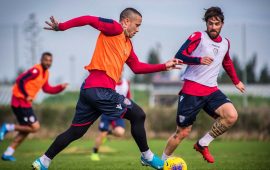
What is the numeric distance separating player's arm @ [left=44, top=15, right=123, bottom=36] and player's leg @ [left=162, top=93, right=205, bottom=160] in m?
2.03

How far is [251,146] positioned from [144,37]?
796 cm

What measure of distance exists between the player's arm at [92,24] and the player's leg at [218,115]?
227 cm

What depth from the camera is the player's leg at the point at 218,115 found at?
9422 millimetres

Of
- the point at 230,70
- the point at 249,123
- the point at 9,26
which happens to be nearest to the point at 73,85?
the point at 9,26

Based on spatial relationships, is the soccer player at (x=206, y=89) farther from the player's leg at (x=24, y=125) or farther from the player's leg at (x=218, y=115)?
the player's leg at (x=24, y=125)

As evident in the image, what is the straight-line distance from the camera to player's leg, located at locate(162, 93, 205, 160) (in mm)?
9594

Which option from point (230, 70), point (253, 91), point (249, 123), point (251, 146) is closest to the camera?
point (230, 70)

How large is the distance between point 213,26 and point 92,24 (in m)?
2.39

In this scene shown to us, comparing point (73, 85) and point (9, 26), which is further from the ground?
point (9, 26)

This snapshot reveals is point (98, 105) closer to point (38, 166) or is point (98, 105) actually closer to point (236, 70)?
point (38, 166)

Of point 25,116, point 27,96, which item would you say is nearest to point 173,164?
point 27,96

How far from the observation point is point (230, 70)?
33.4ft

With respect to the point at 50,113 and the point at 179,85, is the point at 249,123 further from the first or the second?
the point at 50,113

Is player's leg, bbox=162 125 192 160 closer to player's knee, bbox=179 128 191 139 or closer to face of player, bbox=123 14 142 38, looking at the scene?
player's knee, bbox=179 128 191 139
